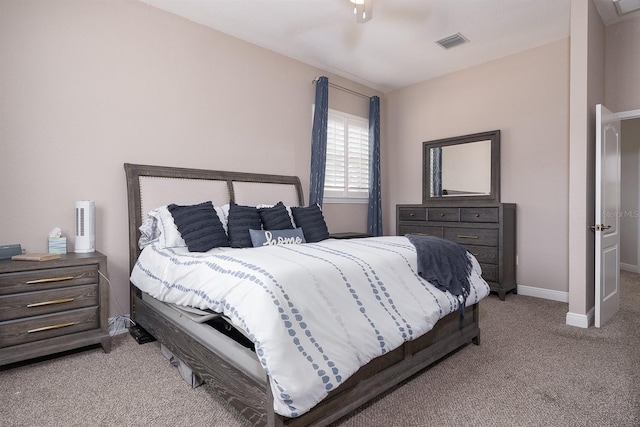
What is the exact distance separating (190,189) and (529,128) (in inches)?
153

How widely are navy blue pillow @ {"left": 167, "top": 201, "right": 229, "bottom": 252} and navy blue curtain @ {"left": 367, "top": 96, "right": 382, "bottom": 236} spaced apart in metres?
2.70

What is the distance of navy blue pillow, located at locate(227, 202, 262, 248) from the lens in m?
2.79

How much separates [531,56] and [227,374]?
462 cm

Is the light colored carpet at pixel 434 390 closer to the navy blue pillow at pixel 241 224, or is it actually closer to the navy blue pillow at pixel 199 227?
the navy blue pillow at pixel 199 227

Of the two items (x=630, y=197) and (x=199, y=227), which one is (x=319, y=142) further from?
(x=630, y=197)

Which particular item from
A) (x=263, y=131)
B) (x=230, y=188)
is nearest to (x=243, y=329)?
(x=230, y=188)

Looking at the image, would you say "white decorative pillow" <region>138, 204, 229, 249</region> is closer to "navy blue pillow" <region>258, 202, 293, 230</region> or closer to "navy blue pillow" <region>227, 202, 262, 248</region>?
"navy blue pillow" <region>227, 202, 262, 248</region>

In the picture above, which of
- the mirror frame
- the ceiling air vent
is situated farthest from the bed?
the ceiling air vent

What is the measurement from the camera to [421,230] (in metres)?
4.55

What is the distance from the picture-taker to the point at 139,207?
9.73 feet

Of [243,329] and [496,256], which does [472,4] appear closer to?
[496,256]

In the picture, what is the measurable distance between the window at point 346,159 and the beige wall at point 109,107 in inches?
40.9

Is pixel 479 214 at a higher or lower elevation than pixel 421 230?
higher

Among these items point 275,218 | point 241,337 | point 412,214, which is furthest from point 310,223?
point 412,214
